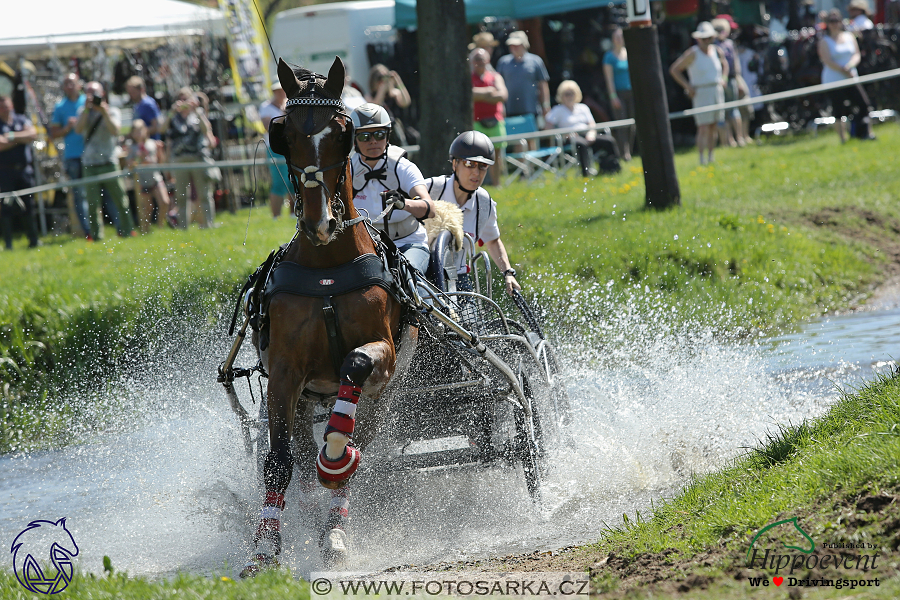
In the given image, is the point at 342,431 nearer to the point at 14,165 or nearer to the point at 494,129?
the point at 494,129

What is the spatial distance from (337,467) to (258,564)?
55 centimetres

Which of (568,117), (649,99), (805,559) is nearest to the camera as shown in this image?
(805,559)

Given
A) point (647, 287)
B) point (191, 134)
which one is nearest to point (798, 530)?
point (647, 287)

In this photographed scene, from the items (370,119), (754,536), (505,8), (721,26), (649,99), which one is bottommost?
(754,536)

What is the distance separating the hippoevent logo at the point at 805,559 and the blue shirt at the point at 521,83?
11.6 metres

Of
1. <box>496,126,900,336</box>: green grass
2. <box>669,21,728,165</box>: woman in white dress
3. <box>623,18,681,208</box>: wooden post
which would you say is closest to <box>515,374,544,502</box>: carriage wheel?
<box>496,126,900,336</box>: green grass

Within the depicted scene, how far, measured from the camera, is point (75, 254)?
1197cm

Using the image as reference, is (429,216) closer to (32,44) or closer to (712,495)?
(712,495)

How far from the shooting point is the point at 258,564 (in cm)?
440

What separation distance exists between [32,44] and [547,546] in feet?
43.2

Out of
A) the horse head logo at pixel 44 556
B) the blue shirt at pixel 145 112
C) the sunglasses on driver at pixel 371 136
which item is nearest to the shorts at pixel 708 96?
the blue shirt at pixel 145 112

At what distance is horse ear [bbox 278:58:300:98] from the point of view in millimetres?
4375

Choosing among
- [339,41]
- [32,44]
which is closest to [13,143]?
[32,44]
